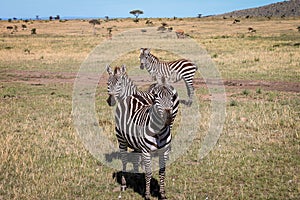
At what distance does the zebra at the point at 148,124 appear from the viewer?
570cm

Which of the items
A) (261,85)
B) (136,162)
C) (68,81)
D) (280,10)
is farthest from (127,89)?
(280,10)

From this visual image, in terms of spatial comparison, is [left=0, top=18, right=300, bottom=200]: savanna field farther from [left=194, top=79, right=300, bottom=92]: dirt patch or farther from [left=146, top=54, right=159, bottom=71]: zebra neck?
[left=146, top=54, right=159, bottom=71]: zebra neck

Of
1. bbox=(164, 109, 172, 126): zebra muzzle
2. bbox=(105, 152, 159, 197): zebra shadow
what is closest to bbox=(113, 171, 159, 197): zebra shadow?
bbox=(105, 152, 159, 197): zebra shadow

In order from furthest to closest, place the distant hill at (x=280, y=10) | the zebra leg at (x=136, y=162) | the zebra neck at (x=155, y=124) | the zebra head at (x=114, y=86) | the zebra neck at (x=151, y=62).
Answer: the distant hill at (x=280, y=10)
the zebra neck at (x=151, y=62)
the zebra leg at (x=136, y=162)
the zebra head at (x=114, y=86)
the zebra neck at (x=155, y=124)

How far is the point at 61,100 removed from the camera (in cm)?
1605

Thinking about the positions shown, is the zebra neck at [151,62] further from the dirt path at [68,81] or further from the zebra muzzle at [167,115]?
the zebra muzzle at [167,115]

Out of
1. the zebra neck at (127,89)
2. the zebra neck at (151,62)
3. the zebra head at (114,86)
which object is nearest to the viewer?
the zebra head at (114,86)

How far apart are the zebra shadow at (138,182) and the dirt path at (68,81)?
1175 centimetres

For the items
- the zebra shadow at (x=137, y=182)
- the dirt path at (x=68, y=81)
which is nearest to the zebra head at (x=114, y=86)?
the zebra shadow at (x=137, y=182)

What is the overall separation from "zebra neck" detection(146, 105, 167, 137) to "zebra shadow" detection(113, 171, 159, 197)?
1560 millimetres

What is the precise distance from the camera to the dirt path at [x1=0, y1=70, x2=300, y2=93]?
60.2ft

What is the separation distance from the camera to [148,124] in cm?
621

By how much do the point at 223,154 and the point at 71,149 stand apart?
3972mm

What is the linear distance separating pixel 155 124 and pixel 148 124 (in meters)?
0.21
